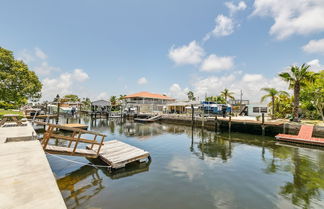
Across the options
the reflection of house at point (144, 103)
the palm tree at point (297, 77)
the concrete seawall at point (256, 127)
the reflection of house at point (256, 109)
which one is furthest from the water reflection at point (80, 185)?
the reflection of house at point (144, 103)

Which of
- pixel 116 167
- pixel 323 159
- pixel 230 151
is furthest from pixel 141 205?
pixel 323 159

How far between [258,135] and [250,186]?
16655 millimetres

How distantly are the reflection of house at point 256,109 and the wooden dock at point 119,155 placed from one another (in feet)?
110

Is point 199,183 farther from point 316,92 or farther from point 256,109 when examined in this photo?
point 256,109

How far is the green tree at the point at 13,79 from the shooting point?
21.4 m

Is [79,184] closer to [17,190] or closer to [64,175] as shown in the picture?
[64,175]

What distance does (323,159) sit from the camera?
467 inches

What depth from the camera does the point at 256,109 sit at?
35.2m

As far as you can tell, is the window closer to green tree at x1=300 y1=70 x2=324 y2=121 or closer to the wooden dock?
green tree at x1=300 y1=70 x2=324 y2=121

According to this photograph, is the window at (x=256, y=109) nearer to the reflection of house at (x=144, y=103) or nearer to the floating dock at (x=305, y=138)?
the floating dock at (x=305, y=138)

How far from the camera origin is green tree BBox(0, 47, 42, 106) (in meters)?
21.4

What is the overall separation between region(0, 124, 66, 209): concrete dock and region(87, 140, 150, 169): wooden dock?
3.84 meters

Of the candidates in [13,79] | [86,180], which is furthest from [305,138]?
[13,79]

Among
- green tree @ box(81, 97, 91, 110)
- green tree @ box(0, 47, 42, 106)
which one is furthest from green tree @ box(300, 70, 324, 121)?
green tree @ box(81, 97, 91, 110)
